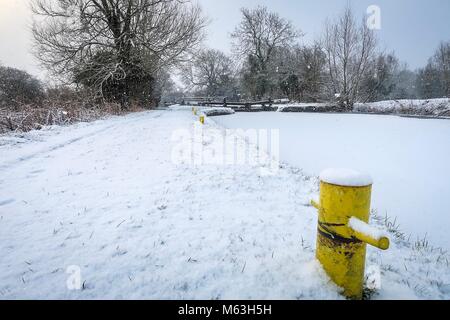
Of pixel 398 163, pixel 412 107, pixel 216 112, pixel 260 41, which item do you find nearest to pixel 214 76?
pixel 260 41

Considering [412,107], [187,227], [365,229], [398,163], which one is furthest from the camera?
[412,107]

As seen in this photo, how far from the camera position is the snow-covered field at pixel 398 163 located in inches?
132

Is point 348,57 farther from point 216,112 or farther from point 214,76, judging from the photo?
point 214,76

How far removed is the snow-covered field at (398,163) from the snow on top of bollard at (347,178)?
2027 millimetres

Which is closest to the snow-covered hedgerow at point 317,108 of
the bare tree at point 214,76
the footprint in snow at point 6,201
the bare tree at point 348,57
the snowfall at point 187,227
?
the bare tree at point 348,57

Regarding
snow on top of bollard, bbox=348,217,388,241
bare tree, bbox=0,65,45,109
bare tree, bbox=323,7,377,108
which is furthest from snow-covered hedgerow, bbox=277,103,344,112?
snow on top of bollard, bbox=348,217,388,241

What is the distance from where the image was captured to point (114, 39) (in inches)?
651

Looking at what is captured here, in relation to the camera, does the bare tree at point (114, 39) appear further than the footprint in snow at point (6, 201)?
Yes

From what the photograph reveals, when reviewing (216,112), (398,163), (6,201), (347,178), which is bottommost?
(398,163)

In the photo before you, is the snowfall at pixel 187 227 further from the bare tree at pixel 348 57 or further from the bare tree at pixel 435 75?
the bare tree at pixel 435 75

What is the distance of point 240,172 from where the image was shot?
4.22 meters

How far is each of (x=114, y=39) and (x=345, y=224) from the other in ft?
60.4

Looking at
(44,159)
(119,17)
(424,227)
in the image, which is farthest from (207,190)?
(119,17)
